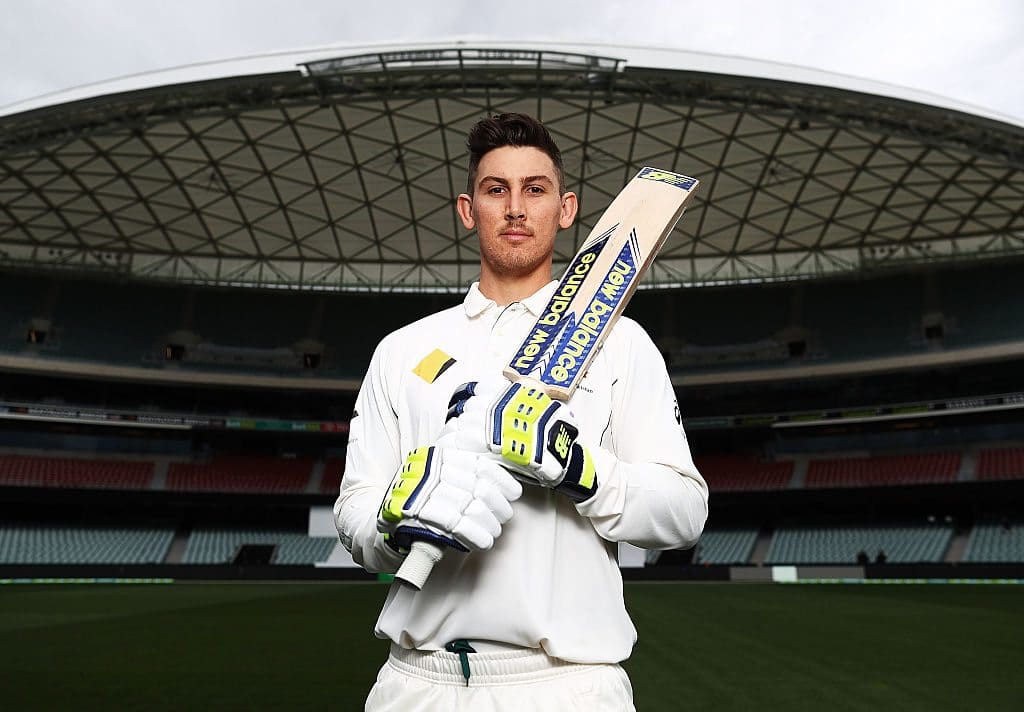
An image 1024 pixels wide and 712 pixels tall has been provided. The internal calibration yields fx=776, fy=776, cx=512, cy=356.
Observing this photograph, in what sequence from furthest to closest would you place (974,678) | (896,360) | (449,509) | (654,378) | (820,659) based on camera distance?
(896,360) → (820,659) → (974,678) → (654,378) → (449,509)

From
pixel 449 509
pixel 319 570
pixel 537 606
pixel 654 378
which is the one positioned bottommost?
pixel 319 570

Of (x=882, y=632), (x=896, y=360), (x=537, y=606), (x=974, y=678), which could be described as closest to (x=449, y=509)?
(x=537, y=606)

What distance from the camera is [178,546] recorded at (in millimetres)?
39500

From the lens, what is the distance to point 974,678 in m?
10.1

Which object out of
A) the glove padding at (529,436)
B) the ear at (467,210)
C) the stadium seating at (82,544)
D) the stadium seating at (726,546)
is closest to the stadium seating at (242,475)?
the stadium seating at (82,544)

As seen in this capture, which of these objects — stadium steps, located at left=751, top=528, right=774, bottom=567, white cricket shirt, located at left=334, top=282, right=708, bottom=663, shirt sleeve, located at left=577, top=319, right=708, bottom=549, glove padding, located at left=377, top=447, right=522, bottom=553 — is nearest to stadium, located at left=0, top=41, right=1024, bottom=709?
stadium steps, located at left=751, top=528, right=774, bottom=567

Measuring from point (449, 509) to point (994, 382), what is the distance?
46.5 meters

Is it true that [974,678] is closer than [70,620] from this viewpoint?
Yes

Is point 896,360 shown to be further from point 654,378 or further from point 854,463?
point 654,378

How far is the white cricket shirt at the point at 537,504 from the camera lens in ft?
7.36

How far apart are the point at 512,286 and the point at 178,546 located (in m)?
41.7

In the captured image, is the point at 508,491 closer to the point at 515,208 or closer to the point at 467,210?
the point at 515,208

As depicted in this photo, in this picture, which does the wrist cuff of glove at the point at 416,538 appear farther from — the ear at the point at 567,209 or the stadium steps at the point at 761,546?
the stadium steps at the point at 761,546

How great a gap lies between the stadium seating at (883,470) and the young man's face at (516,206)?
3995cm
